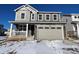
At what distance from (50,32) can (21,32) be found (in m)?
2.64

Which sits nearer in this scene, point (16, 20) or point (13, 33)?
point (13, 33)

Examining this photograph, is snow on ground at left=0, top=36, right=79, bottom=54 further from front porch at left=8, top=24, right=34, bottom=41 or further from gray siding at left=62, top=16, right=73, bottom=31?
gray siding at left=62, top=16, right=73, bottom=31

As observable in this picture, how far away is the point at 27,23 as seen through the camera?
13.4m

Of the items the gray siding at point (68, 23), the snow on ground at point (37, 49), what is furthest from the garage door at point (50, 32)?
the snow on ground at point (37, 49)

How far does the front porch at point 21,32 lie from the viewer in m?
12.4

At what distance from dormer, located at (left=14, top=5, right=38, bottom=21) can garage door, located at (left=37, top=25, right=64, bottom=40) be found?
166 centimetres

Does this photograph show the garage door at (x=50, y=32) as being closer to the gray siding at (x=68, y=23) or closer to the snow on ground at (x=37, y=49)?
the gray siding at (x=68, y=23)

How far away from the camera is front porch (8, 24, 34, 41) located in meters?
12.4

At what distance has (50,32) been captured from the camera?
506 inches

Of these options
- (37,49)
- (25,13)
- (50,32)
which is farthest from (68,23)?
(37,49)

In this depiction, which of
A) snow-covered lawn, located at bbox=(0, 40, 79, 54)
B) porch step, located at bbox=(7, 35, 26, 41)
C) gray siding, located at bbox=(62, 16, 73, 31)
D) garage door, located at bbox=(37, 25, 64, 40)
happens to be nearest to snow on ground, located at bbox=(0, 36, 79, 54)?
snow-covered lawn, located at bbox=(0, 40, 79, 54)
